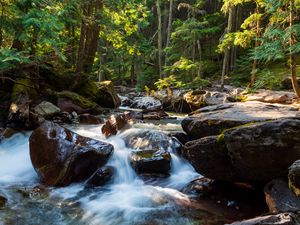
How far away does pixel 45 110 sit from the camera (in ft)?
33.7

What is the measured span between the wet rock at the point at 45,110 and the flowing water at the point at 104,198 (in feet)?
8.96

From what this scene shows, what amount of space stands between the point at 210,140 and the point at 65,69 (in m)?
10.2

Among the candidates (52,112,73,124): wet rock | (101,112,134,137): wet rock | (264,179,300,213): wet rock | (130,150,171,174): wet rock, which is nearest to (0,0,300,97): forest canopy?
(52,112,73,124): wet rock

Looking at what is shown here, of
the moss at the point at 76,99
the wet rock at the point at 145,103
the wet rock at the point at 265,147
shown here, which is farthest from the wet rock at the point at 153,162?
the wet rock at the point at 145,103

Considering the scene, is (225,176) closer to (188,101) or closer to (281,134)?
(281,134)

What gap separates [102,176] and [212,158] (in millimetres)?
2252

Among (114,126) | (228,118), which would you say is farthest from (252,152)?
(114,126)

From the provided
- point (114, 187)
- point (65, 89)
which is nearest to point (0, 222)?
point (114, 187)

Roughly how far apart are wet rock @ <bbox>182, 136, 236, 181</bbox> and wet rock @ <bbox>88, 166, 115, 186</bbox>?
1.80 metres

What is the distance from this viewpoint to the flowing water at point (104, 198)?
16.2 ft

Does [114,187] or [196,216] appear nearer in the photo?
[196,216]

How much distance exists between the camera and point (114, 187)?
6.29m

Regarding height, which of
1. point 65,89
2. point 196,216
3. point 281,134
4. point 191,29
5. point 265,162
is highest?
point 191,29

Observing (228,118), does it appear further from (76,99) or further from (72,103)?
(76,99)
